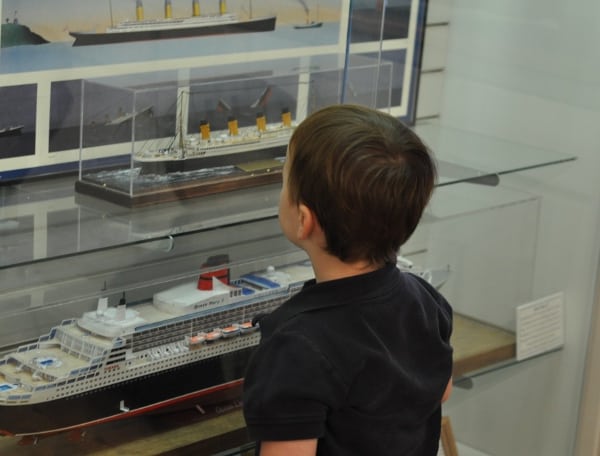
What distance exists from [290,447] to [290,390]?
77 mm

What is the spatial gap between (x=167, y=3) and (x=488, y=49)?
2.57ft

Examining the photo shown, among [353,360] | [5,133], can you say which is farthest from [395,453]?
[5,133]

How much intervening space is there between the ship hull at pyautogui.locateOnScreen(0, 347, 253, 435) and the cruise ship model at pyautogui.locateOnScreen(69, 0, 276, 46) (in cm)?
53

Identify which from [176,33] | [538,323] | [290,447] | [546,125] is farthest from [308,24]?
[290,447]

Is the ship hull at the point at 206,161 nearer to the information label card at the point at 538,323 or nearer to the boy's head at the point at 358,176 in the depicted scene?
the boy's head at the point at 358,176

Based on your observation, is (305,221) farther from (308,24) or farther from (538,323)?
(538,323)

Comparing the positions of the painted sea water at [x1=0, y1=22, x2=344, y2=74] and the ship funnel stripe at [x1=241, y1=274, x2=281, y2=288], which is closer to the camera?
the painted sea water at [x1=0, y1=22, x2=344, y2=74]

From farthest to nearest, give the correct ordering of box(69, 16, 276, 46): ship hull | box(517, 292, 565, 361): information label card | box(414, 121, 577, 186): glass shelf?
box(517, 292, 565, 361): information label card < box(414, 121, 577, 186): glass shelf < box(69, 16, 276, 46): ship hull

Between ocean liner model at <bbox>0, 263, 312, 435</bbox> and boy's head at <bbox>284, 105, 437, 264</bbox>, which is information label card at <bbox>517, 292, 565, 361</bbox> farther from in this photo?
boy's head at <bbox>284, 105, 437, 264</bbox>

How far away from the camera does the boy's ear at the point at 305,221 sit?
1.35 m

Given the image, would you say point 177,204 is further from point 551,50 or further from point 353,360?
point 551,50

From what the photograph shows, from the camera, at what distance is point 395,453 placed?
1.45 meters

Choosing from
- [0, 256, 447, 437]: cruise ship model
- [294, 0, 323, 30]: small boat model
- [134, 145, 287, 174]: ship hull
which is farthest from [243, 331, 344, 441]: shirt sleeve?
[294, 0, 323, 30]: small boat model

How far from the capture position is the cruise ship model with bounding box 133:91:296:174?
1.78 metres
